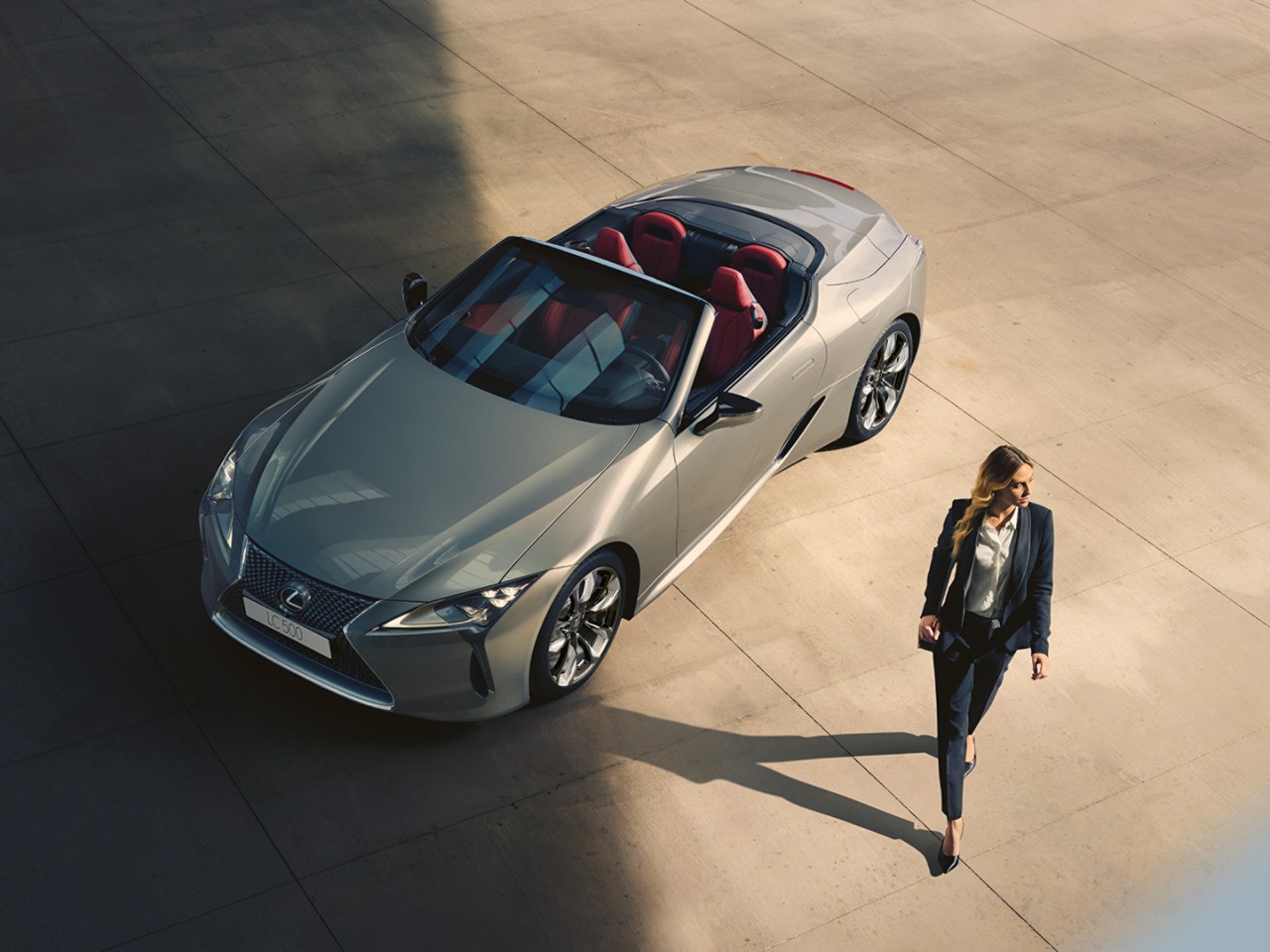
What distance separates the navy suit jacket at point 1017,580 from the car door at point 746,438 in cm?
123

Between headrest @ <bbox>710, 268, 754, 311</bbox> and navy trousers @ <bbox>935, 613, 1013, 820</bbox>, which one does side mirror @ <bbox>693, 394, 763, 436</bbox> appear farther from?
navy trousers @ <bbox>935, 613, 1013, 820</bbox>

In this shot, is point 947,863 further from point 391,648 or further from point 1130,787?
point 391,648

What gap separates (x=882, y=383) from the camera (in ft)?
25.0

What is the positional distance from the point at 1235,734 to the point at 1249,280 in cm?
464

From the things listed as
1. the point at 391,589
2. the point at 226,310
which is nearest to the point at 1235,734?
the point at 391,589

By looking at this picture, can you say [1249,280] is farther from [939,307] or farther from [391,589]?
[391,589]

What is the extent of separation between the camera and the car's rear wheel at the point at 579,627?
5.48 m

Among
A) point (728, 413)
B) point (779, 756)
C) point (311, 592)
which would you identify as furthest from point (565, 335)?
point (779, 756)

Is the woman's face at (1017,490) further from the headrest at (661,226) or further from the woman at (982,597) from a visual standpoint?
the headrest at (661,226)

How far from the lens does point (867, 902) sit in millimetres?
5160

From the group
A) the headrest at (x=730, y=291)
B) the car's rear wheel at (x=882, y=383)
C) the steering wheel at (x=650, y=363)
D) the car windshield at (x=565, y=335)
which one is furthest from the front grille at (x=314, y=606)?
the car's rear wheel at (x=882, y=383)

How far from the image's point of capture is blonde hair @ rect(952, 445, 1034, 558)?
16.0 ft

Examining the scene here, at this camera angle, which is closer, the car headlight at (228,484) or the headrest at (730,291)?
the car headlight at (228,484)

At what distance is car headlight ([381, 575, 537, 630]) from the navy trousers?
5.34 ft
